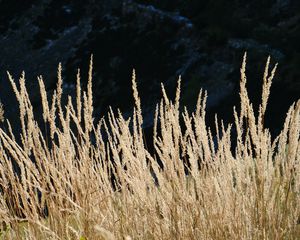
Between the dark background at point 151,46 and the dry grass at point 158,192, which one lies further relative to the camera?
the dark background at point 151,46

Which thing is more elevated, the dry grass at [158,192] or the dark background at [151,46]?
the dry grass at [158,192]

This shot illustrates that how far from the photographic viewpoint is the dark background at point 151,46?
82.0 ft

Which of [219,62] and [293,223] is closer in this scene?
[293,223]

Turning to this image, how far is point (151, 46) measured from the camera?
97.8 feet

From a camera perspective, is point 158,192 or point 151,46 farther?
point 151,46

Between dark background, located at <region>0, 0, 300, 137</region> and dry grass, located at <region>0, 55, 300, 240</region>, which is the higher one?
dry grass, located at <region>0, 55, 300, 240</region>

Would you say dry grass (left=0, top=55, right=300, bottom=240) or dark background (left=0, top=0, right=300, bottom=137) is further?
dark background (left=0, top=0, right=300, bottom=137)

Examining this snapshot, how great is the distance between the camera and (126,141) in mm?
2557

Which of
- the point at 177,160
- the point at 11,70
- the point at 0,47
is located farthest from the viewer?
the point at 0,47

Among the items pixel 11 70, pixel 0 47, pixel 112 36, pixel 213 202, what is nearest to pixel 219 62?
→ pixel 112 36

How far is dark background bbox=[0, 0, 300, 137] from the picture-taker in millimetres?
24984

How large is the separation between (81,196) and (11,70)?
93.8ft

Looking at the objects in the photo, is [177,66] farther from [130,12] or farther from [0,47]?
[0,47]

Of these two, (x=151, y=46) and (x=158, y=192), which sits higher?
(x=158, y=192)
